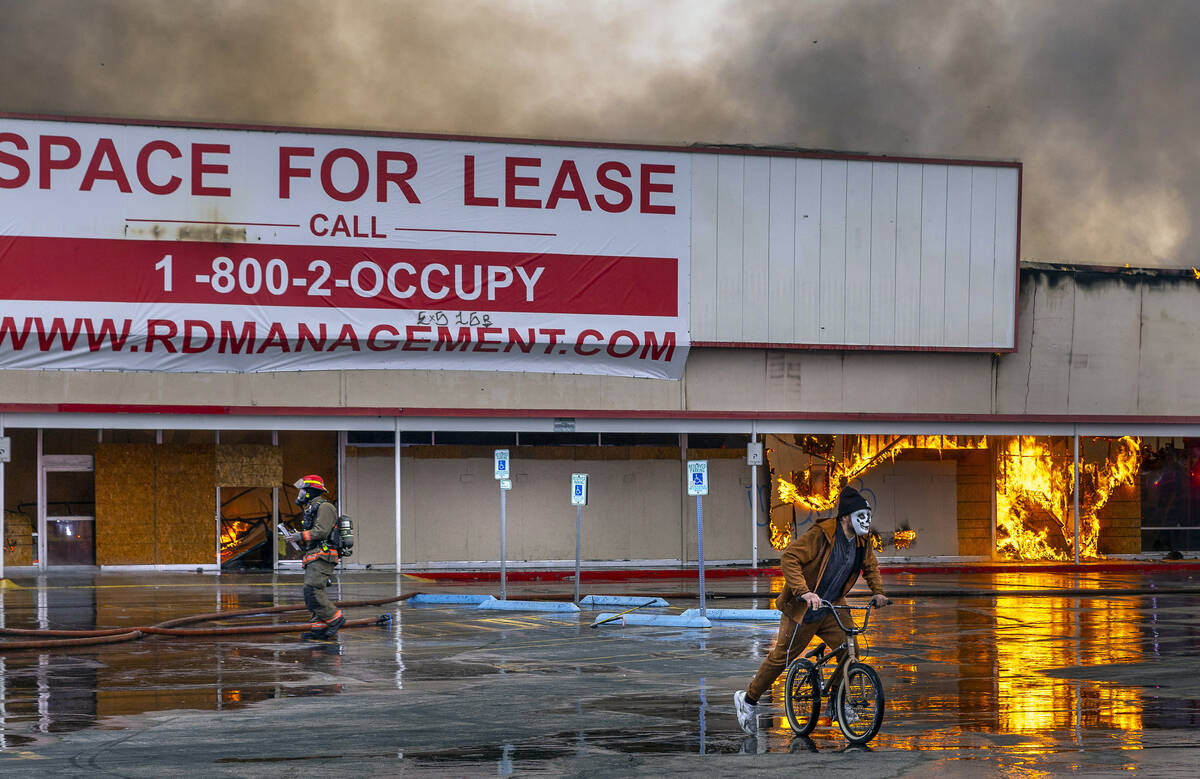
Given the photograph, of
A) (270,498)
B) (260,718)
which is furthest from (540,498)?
(260,718)

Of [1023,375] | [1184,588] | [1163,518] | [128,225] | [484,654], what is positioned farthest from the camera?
[1163,518]

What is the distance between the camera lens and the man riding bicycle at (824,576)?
1014cm

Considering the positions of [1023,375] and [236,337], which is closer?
[236,337]

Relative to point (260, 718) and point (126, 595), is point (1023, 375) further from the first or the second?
point (260, 718)

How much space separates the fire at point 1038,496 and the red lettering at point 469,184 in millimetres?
15098

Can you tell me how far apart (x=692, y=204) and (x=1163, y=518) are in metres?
15.8

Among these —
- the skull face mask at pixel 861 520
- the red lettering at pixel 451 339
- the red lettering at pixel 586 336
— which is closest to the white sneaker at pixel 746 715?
the skull face mask at pixel 861 520

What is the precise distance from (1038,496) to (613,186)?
13917mm

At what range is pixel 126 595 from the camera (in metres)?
24.3

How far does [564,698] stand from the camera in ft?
40.3

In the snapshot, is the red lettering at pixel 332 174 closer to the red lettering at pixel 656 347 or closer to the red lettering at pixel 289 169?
the red lettering at pixel 289 169

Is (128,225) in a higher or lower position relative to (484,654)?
higher

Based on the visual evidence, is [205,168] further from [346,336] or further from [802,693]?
[802,693]

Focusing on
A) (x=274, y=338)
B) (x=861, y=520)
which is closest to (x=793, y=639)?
(x=861, y=520)
